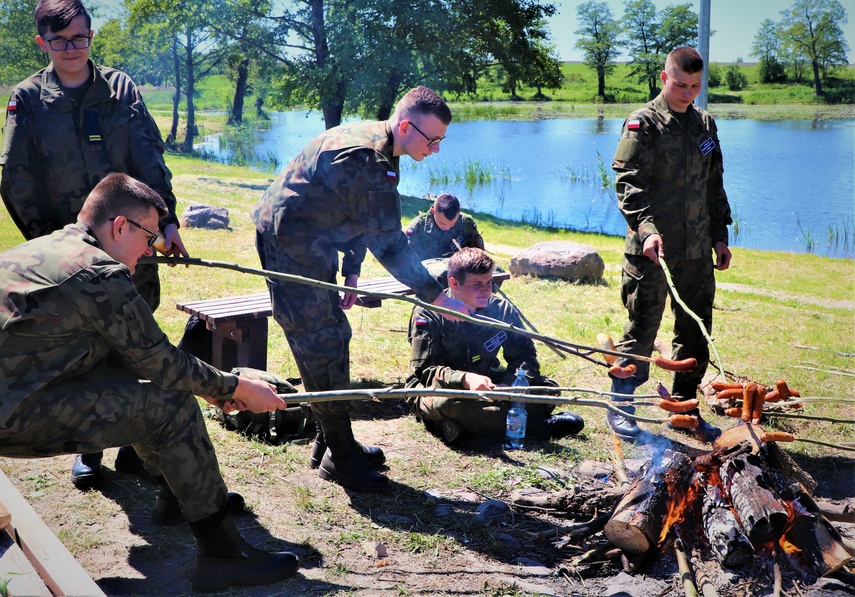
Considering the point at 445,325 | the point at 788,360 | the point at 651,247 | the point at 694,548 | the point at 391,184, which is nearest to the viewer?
the point at 694,548

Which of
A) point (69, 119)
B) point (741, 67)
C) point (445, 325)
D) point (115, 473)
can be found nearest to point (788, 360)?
point (445, 325)

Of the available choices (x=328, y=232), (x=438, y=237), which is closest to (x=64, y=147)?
(x=328, y=232)

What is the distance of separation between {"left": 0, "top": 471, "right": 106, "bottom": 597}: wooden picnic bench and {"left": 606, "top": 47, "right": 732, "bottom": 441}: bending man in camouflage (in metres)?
3.39

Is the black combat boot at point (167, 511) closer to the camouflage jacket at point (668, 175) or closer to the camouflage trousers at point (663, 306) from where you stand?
the camouflage trousers at point (663, 306)

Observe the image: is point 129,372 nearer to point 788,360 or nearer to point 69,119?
point 69,119

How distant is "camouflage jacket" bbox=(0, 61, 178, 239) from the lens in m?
3.79

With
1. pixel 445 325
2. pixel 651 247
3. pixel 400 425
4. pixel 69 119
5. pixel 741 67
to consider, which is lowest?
pixel 400 425

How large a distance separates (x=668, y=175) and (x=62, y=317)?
3.77 m

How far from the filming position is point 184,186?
17500mm

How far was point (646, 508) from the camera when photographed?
336 centimetres

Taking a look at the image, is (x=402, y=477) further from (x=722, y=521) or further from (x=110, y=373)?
(x=110, y=373)

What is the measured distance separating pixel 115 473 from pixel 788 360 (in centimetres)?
548

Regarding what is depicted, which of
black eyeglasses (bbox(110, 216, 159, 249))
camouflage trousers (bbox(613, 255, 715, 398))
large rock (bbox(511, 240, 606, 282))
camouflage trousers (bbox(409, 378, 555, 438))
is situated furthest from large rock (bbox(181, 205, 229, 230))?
black eyeglasses (bbox(110, 216, 159, 249))

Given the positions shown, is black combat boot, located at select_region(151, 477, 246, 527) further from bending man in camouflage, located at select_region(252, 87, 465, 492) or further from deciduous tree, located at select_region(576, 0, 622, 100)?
deciduous tree, located at select_region(576, 0, 622, 100)
